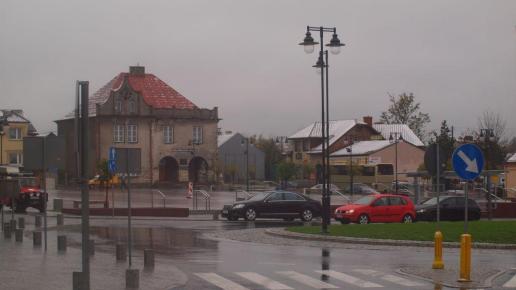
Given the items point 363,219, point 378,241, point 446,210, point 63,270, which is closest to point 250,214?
point 363,219

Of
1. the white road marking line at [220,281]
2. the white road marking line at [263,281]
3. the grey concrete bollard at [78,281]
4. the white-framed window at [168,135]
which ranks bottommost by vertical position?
the white road marking line at [263,281]

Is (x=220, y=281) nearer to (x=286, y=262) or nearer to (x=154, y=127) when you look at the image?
(x=286, y=262)

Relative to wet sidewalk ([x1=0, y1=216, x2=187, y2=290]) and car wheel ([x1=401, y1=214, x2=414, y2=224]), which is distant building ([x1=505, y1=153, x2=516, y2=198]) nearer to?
car wheel ([x1=401, y1=214, x2=414, y2=224])

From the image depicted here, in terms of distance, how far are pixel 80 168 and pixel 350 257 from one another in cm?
1112

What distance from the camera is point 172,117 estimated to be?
319 feet

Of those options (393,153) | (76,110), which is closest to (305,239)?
(76,110)

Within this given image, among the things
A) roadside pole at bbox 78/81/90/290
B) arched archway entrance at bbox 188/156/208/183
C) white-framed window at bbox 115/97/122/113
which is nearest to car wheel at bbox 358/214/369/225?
roadside pole at bbox 78/81/90/290

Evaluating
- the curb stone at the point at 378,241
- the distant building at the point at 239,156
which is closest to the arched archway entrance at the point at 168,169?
the distant building at the point at 239,156

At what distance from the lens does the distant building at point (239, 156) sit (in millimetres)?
114162

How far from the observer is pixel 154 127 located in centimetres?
9606

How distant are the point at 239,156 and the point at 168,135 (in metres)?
28.6

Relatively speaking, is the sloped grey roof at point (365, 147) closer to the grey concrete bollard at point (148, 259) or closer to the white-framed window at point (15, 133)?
the white-framed window at point (15, 133)

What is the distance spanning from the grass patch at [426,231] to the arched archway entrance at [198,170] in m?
67.7

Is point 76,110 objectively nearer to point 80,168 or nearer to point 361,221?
point 80,168
